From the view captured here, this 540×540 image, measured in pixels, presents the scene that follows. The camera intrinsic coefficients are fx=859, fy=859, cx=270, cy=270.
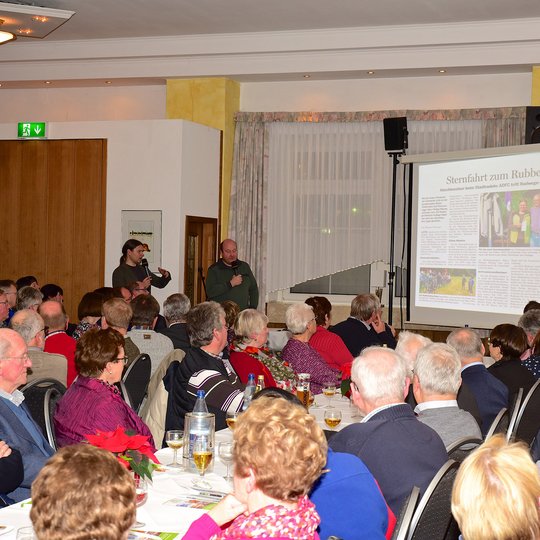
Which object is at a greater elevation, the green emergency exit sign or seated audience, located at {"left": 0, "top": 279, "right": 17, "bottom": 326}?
the green emergency exit sign

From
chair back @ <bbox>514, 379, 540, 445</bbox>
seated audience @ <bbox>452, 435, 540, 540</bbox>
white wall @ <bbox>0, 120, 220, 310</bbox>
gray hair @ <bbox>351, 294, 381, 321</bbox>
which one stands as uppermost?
white wall @ <bbox>0, 120, 220, 310</bbox>

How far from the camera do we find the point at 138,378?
191 inches

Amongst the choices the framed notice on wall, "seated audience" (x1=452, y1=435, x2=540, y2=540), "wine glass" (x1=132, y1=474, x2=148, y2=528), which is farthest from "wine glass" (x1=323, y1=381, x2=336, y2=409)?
the framed notice on wall

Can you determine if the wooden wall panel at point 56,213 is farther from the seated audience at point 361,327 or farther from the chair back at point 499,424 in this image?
the chair back at point 499,424

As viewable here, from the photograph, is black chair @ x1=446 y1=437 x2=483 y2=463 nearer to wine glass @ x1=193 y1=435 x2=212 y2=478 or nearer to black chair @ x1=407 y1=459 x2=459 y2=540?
black chair @ x1=407 y1=459 x2=459 y2=540

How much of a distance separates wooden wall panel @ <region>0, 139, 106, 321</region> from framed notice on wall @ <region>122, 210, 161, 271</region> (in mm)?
412

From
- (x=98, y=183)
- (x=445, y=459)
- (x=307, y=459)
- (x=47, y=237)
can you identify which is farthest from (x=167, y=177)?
(x=307, y=459)

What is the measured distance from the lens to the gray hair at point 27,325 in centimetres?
463

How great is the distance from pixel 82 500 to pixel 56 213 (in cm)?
920

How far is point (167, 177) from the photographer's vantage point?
9930mm

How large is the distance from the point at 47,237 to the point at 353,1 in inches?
182

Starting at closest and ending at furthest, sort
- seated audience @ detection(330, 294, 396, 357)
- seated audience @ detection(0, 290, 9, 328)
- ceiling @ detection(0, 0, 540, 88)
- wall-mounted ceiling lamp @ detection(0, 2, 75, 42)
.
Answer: seated audience @ detection(0, 290, 9, 328) → seated audience @ detection(330, 294, 396, 357) → wall-mounted ceiling lamp @ detection(0, 2, 75, 42) → ceiling @ detection(0, 0, 540, 88)

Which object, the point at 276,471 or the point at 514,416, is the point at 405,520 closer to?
the point at 276,471

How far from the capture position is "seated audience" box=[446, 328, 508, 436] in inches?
174
